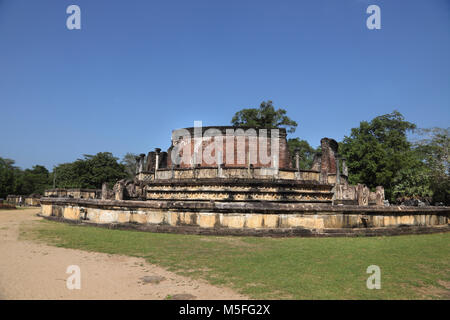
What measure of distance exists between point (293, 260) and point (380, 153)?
2811cm

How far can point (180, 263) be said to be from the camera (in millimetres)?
4570

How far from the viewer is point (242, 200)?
11367 millimetres

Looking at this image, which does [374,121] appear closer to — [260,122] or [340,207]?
[260,122]

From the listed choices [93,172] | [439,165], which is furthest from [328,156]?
[93,172]

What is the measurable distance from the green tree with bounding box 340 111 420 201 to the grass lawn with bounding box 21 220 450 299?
20.1 meters

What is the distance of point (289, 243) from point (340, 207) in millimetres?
2213

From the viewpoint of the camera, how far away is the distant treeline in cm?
A: 2170

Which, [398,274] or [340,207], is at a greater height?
[340,207]

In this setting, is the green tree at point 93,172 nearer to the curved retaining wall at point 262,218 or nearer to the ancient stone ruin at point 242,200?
the ancient stone ruin at point 242,200

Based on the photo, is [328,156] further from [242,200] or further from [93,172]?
[93,172]

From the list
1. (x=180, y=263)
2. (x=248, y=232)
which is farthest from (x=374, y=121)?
(x=180, y=263)

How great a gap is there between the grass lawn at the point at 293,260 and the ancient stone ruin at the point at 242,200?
0.64m

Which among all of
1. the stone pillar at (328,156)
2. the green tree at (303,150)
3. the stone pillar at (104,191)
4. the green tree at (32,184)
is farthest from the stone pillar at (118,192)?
the green tree at (32,184)

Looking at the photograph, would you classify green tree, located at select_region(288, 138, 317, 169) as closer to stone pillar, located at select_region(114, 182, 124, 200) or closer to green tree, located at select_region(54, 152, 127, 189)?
green tree, located at select_region(54, 152, 127, 189)
